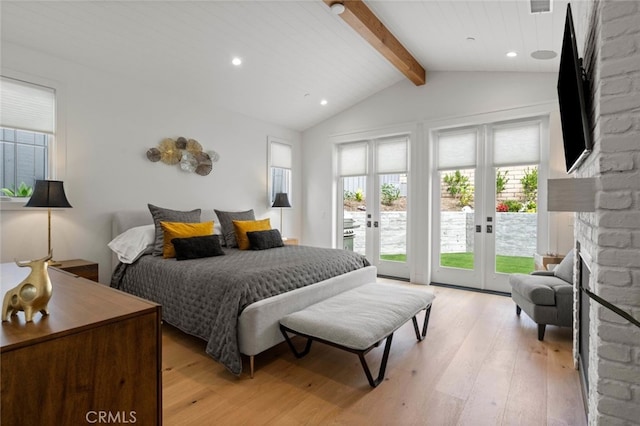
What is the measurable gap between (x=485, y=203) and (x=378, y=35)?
2.63 meters

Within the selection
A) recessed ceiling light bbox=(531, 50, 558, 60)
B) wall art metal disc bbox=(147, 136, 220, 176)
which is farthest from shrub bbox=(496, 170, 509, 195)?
wall art metal disc bbox=(147, 136, 220, 176)

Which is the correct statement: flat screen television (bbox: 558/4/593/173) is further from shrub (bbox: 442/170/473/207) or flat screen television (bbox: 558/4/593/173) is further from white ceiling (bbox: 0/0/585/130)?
shrub (bbox: 442/170/473/207)

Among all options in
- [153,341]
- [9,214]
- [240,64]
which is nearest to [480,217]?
[240,64]

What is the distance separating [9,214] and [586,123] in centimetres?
440

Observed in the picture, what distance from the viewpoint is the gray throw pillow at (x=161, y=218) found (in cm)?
349

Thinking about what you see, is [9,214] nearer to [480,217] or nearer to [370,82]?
[370,82]

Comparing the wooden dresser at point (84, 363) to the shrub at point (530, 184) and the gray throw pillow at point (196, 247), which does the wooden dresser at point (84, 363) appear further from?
the shrub at point (530, 184)

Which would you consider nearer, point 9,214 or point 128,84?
point 9,214

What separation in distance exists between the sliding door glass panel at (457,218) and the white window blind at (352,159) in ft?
4.46

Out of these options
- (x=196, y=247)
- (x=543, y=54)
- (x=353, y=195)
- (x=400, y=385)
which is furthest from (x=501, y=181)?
(x=196, y=247)

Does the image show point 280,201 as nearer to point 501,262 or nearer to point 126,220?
point 126,220

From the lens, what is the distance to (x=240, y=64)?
4062 mm

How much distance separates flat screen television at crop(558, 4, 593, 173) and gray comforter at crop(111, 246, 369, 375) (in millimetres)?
2066

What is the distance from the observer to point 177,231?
3504 millimetres
